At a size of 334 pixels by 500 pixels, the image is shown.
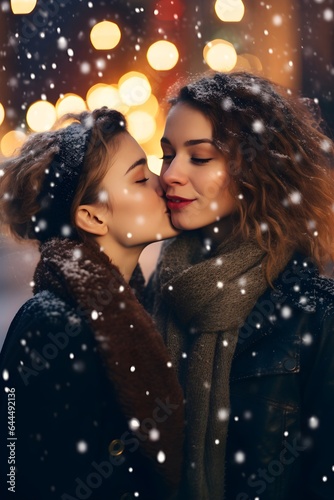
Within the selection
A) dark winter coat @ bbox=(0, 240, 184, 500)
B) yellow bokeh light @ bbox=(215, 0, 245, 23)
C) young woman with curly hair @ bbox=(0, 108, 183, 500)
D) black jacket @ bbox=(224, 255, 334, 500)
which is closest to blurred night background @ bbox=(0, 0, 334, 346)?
yellow bokeh light @ bbox=(215, 0, 245, 23)

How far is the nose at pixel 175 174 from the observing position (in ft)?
8.05

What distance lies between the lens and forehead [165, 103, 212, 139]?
8.07ft

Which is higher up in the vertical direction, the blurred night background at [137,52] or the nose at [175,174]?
the nose at [175,174]

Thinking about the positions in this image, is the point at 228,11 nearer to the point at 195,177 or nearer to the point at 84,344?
the point at 195,177

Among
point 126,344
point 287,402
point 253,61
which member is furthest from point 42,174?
point 253,61

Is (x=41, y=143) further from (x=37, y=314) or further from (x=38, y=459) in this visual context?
(x=38, y=459)

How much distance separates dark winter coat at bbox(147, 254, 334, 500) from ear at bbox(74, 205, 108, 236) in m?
0.72

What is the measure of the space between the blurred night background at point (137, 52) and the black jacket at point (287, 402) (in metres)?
2.67

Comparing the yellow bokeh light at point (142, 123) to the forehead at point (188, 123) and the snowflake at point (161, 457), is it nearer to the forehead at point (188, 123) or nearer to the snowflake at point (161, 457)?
the forehead at point (188, 123)

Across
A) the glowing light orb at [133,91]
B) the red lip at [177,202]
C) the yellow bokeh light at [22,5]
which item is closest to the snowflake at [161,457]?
the red lip at [177,202]

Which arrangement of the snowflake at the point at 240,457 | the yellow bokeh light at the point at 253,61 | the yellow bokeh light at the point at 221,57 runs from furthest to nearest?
1. the yellow bokeh light at the point at 253,61
2. the yellow bokeh light at the point at 221,57
3. the snowflake at the point at 240,457

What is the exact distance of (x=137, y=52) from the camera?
353 inches

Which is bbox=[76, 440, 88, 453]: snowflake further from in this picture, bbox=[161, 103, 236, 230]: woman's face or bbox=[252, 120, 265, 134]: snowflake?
bbox=[252, 120, 265, 134]: snowflake

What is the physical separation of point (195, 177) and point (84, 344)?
0.82 metres
